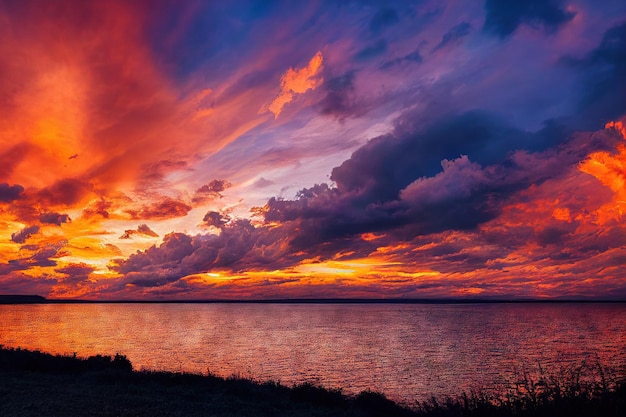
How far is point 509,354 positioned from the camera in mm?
69500

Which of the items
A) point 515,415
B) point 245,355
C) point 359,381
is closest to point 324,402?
point 515,415

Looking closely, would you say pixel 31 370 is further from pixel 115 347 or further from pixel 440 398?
pixel 115 347

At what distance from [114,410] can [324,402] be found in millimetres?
9709

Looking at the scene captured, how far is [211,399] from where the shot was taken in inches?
825

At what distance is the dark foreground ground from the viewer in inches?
680

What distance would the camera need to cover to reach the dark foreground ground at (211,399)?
17.3 meters

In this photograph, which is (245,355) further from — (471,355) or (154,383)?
(154,383)

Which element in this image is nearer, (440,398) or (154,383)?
(154,383)

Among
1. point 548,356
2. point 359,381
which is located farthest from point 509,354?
point 359,381

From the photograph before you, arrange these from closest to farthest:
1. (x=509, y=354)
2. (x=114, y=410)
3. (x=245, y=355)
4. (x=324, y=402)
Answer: (x=114, y=410)
(x=324, y=402)
(x=245, y=355)
(x=509, y=354)

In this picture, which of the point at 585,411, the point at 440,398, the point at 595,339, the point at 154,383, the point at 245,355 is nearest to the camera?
the point at 585,411

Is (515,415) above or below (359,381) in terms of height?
above

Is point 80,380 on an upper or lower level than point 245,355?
upper

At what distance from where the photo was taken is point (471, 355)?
6688 centimetres
